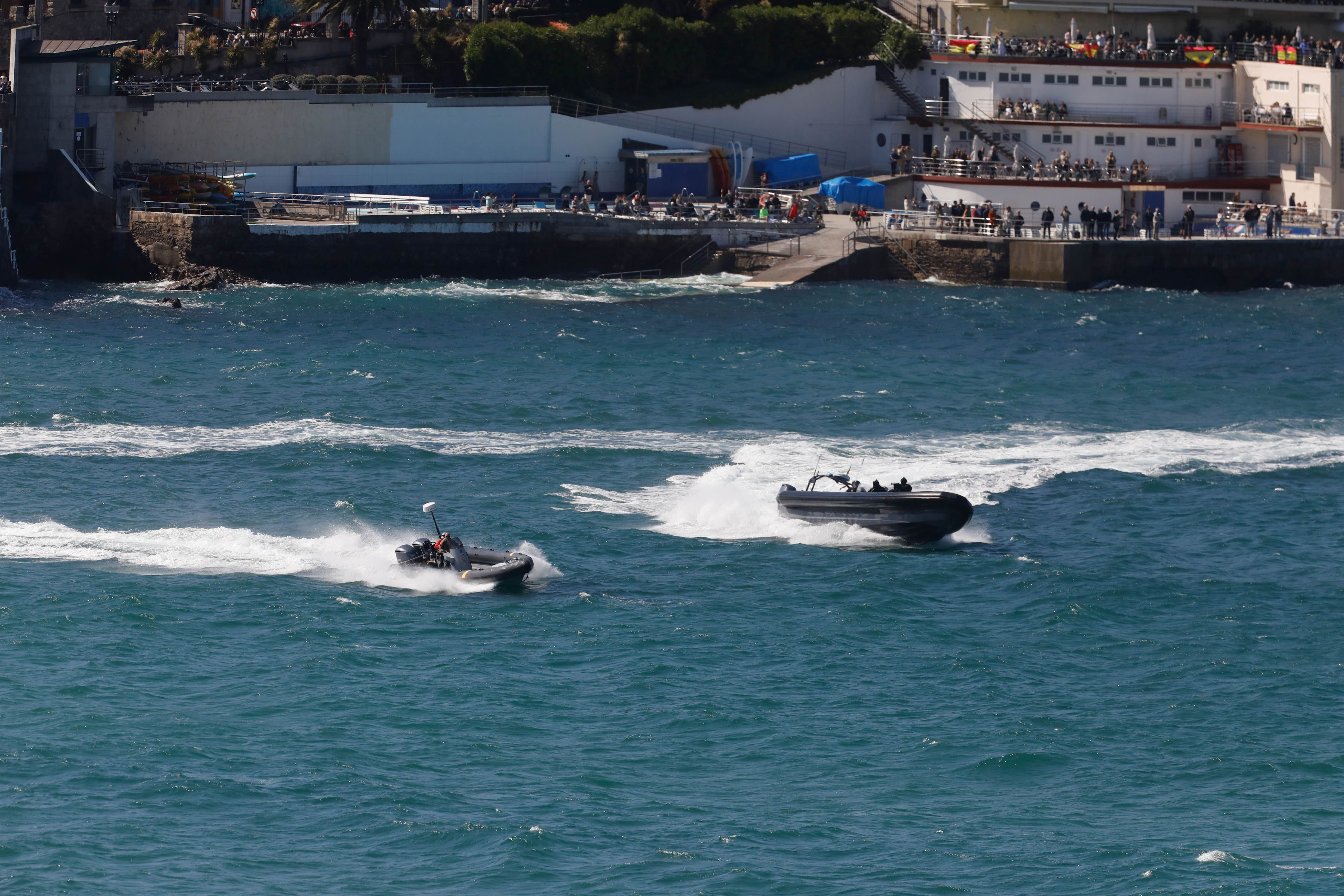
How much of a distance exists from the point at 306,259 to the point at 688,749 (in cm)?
A: 5061

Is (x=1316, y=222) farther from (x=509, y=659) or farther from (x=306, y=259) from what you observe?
(x=509, y=659)

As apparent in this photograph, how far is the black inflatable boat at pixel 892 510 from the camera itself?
41.9 metres

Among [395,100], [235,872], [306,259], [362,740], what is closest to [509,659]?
[362,740]

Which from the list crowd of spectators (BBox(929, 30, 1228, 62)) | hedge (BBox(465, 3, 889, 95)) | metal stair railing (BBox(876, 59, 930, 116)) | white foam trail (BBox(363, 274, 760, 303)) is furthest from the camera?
metal stair railing (BBox(876, 59, 930, 116))

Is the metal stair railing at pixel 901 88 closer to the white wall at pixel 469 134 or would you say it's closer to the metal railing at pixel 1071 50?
the metal railing at pixel 1071 50

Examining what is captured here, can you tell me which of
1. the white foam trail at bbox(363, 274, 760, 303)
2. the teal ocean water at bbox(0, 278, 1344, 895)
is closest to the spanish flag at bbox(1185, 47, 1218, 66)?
the white foam trail at bbox(363, 274, 760, 303)

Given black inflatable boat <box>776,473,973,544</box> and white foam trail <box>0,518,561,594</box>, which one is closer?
white foam trail <box>0,518,561,594</box>

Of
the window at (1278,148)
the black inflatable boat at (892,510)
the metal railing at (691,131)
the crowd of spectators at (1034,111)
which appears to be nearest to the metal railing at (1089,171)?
the window at (1278,148)

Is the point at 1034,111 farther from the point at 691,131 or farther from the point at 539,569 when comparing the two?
the point at 539,569

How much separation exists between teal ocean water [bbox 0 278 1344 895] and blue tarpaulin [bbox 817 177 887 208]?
81.1 ft

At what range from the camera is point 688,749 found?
3072 centimetres

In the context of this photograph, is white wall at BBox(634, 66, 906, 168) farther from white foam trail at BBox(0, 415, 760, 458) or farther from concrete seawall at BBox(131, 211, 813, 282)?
white foam trail at BBox(0, 415, 760, 458)

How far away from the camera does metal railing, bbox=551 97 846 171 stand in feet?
295

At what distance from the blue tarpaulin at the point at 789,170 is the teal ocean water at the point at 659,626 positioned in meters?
28.2
